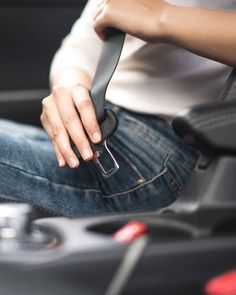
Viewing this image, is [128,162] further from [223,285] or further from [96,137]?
[223,285]

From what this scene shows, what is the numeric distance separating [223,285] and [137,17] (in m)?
0.39

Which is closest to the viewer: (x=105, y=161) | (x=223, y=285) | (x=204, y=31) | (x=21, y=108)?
(x=223, y=285)

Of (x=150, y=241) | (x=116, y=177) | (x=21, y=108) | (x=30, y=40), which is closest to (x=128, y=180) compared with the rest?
(x=116, y=177)

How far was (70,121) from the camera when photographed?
1.06m

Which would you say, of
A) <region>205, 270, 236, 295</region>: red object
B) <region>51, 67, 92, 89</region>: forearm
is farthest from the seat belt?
<region>205, 270, 236, 295</region>: red object

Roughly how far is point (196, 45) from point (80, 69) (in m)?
0.29

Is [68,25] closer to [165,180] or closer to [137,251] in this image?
[165,180]

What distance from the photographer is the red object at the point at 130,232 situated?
74 centimetres

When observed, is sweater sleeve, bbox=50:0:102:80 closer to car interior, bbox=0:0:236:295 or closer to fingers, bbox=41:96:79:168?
fingers, bbox=41:96:79:168

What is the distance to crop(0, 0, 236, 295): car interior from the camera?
2.36 ft

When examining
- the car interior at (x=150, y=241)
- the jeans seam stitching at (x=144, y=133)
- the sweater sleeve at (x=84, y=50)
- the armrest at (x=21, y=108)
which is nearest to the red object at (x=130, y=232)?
the car interior at (x=150, y=241)

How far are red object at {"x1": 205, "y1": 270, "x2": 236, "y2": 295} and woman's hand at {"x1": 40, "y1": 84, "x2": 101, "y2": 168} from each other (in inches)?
12.0

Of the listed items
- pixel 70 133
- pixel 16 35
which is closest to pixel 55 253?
pixel 70 133

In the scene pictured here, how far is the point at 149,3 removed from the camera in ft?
3.24
